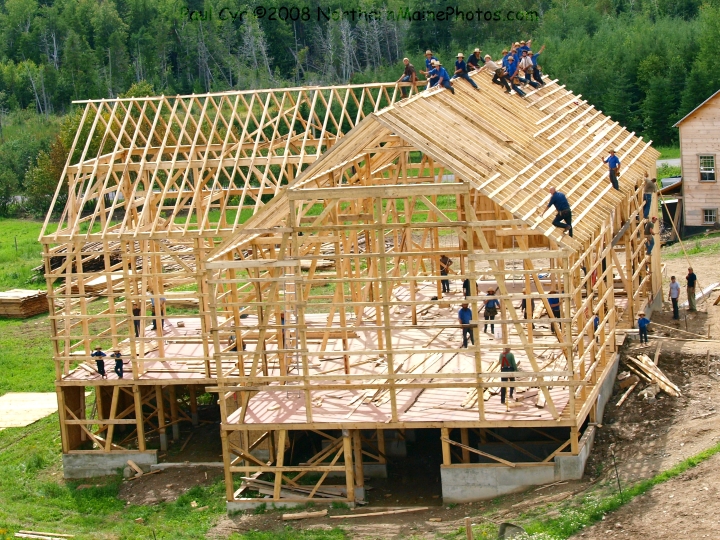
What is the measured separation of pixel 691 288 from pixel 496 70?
8.52 m

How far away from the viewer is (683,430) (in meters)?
26.1

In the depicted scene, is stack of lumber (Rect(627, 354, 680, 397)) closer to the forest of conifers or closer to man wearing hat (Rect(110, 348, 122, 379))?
man wearing hat (Rect(110, 348, 122, 379))

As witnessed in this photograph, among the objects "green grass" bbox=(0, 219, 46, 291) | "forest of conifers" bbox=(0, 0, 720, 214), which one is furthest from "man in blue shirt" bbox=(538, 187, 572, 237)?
"forest of conifers" bbox=(0, 0, 720, 214)

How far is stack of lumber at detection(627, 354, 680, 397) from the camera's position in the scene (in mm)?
28500

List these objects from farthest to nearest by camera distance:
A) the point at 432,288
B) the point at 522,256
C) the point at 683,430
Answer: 1. the point at 432,288
2. the point at 683,430
3. the point at 522,256

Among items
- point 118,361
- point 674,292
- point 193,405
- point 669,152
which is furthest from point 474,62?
point 669,152

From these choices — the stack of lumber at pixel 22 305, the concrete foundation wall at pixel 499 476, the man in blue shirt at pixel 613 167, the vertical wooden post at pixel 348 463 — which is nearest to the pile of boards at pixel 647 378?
the concrete foundation wall at pixel 499 476

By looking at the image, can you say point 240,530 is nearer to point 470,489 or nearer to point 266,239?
point 470,489

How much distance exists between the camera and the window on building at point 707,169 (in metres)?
48.7

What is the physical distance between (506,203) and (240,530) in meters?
8.72

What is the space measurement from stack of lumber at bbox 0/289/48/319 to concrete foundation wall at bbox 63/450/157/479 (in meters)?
16.5

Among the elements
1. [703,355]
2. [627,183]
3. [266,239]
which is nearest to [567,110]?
[627,183]

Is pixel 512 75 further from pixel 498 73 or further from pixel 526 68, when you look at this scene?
pixel 526 68

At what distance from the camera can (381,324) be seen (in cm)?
3056
